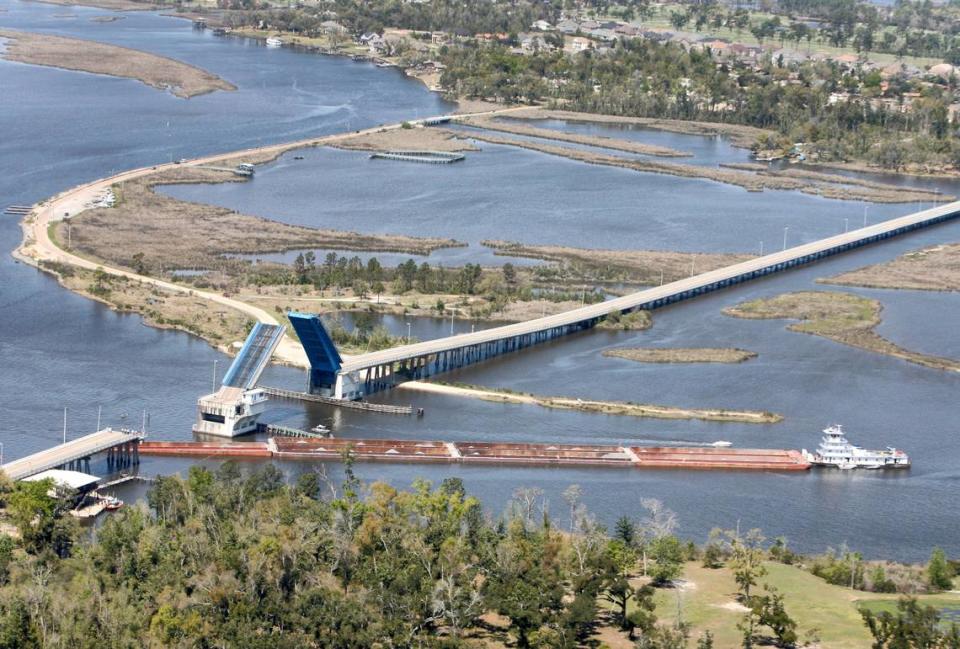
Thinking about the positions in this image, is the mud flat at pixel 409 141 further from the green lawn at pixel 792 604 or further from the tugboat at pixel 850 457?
the green lawn at pixel 792 604

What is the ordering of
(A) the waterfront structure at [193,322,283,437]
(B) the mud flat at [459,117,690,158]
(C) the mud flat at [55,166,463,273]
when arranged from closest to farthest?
(A) the waterfront structure at [193,322,283,437]
(C) the mud flat at [55,166,463,273]
(B) the mud flat at [459,117,690,158]

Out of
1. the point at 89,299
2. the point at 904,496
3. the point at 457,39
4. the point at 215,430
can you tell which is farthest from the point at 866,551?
the point at 457,39

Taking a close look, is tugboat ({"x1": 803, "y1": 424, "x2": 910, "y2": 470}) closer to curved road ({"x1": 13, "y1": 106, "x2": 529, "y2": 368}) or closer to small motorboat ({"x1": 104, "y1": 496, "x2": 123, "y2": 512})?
curved road ({"x1": 13, "y1": 106, "x2": 529, "y2": 368})

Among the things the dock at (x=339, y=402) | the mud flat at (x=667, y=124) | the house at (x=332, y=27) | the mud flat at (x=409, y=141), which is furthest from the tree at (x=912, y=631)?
the house at (x=332, y=27)

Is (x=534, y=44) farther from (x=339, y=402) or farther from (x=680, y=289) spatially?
(x=339, y=402)

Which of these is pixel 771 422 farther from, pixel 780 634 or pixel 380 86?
pixel 380 86

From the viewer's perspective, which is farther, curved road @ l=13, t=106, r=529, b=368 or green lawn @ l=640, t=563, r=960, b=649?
curved road @ l=13, t=106, r=529, b=368

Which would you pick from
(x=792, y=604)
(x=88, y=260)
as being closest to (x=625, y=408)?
(x=792, y=604)

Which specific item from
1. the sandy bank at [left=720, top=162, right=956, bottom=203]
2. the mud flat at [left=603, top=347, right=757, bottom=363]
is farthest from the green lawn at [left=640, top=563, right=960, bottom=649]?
the sandy bank at [left=720, top=162, right=956, bottom=203]
